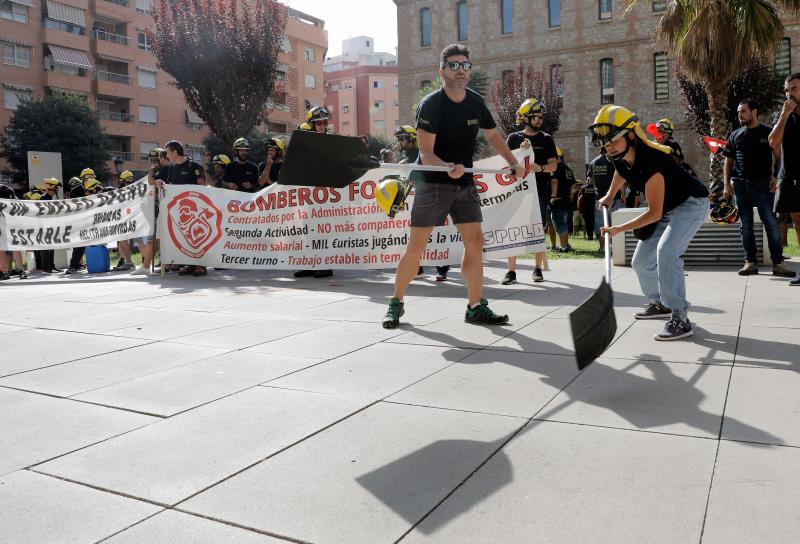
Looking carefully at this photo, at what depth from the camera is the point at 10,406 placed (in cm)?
350

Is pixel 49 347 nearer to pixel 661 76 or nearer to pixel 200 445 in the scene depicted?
pixel 200 445

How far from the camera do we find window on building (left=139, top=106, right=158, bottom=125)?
53.2 meters

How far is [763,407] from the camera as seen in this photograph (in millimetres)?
3088

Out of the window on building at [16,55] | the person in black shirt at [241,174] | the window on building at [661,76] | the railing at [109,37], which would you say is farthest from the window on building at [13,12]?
the person in black shirt at [241,174]

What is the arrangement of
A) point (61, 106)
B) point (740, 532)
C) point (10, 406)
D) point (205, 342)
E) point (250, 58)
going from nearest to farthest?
point (740, 532), point (10, 406), point (205, 342), point (250, 58), point (61, 106)

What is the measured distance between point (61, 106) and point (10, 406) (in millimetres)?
42744

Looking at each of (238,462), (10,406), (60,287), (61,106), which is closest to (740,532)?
(238,462)

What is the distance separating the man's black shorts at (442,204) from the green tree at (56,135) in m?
39.3

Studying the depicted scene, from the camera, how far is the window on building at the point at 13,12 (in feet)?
149

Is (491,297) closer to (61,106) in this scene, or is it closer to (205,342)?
(205,342)

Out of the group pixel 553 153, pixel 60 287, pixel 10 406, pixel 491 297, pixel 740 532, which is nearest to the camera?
pixel 740 532

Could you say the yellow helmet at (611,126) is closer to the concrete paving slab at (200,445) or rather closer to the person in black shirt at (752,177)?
the concrete paving slab at (200,445)

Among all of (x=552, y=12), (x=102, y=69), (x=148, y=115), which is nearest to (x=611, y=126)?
(x=552, y=12)

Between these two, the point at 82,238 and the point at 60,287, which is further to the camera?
the point at 82,238
